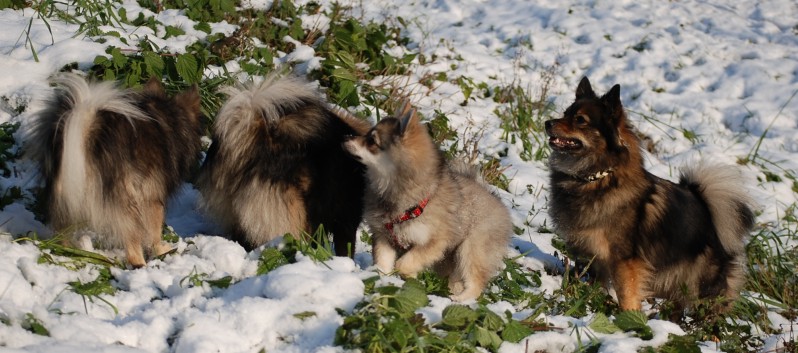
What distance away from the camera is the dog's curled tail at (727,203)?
5613 millimetres

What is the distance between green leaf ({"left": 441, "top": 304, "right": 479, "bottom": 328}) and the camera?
3674mm

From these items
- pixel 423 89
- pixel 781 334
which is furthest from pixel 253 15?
pixel 781 334

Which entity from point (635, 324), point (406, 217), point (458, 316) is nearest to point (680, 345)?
point (635, 324)

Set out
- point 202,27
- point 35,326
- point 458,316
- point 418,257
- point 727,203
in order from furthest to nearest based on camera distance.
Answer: point 202,27
point 727,203
point 418,257
point 458,316
point 35,326

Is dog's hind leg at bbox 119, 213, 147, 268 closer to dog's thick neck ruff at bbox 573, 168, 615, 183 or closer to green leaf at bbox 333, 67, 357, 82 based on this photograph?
dog's thick neck ruff at bbox 573, 168, 615, 183

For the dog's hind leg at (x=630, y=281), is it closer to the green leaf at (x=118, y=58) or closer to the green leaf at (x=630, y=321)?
the green leaf at (x=630, y=321)

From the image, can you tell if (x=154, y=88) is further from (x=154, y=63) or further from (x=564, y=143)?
(x=564, y=143)

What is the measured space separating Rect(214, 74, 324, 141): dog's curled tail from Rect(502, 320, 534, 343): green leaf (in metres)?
1.88

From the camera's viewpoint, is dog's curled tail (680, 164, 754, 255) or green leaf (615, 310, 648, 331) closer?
green leaf (615, 310, 648, 331)

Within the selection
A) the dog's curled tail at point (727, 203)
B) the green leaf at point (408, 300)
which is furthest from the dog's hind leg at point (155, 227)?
the dog's curled tail at point (727, 203)

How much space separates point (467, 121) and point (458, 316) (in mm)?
4681

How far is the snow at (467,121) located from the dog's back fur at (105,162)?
256 millimetres

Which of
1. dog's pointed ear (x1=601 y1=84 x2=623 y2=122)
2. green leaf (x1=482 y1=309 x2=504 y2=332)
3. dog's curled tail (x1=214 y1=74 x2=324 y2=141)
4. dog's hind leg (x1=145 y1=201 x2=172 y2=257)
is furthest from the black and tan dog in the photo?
dog's hind leg (x1=145 y1=201 x2=172 y2=257)

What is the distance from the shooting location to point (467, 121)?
322 inches
